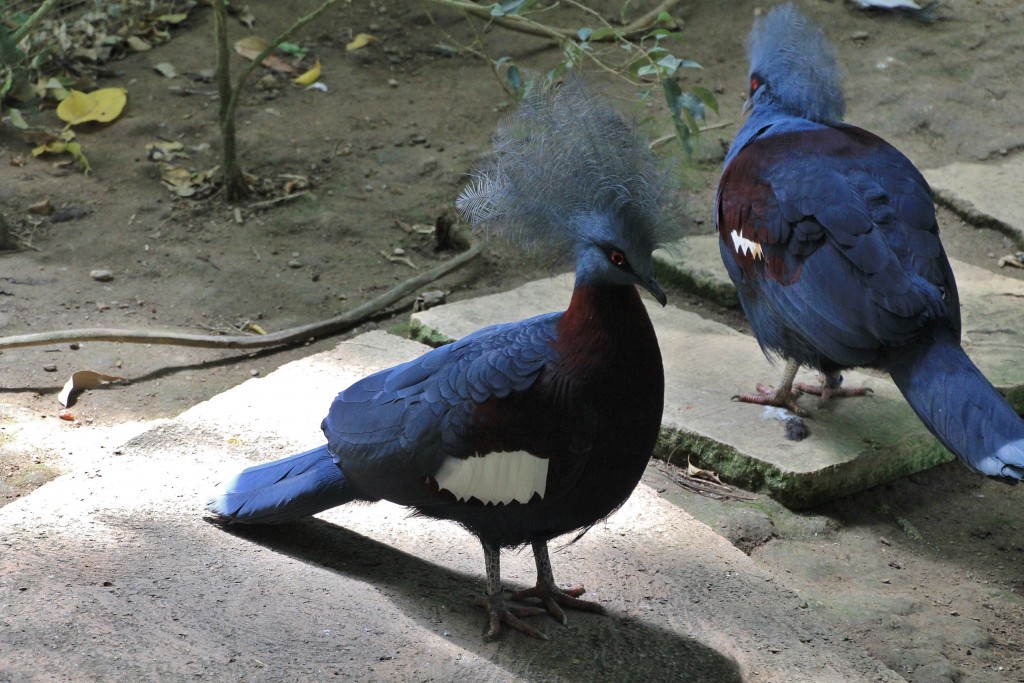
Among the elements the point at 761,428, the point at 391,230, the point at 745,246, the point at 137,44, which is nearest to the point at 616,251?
the point at 745,246

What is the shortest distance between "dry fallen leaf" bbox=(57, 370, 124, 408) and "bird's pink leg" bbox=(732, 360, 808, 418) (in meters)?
2.37

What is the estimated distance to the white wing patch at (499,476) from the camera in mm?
2256

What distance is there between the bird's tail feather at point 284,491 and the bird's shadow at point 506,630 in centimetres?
9

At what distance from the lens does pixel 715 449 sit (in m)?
3.37

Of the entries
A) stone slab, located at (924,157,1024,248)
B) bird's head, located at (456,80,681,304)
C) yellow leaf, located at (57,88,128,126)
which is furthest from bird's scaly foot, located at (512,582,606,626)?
yellow leaf, located at (57,88,128,126)

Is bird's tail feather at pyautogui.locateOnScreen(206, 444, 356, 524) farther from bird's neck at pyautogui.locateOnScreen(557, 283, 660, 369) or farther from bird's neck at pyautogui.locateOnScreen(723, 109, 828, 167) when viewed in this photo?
bird's neck at pyautogui.locateOnScreen(723, 109, 828, 167)

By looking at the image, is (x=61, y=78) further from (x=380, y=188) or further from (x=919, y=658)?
(x=919, y=658)

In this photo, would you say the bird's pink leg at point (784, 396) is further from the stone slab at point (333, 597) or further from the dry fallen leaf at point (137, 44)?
the dry fallen leaf at point (137, 44)

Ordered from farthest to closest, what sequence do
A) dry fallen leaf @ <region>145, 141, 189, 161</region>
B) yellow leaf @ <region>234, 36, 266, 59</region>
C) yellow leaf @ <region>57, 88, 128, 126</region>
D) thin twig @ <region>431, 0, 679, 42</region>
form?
1. yellow leaf @ <region>234, 36, 266, 59</region>
2. yellow leaf @ <region>57, 88, 128, 126</region>
3. dry fallen leaf @ <region>145, 141, 189, 161</region>
4. thin twig @ <region>431, 0, 679, 42</region>

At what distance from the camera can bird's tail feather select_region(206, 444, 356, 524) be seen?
251cm

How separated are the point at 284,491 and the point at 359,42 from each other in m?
4.73

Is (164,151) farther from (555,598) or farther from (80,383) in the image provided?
(555,598)

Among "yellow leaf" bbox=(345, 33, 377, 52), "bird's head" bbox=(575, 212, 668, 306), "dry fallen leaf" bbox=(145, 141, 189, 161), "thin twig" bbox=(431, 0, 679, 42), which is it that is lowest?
"dry fallen leaf" bbox=(145, 141, 189, 161)

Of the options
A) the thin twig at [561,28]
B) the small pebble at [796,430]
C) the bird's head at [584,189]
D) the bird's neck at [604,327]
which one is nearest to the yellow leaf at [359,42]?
the thin twig at [561,28]
